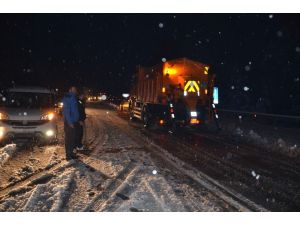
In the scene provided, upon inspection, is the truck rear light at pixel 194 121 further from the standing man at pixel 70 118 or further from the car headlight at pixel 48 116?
the standing man at pixel 70 118

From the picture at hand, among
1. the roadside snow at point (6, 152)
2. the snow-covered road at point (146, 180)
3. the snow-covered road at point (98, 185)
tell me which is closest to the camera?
the snow-covered road at point (98, 185)

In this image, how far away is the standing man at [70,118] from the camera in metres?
9.76

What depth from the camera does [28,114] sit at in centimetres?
1198

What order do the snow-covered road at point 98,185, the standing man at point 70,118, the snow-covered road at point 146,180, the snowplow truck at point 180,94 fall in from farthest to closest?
the snowplow truck at point 180,94 → the standing man at point 70,118 → the snow-covered road at point 146,180 → the snow-covered road at point 98,185

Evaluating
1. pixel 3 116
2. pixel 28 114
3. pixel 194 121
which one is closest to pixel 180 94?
pixel 194 121

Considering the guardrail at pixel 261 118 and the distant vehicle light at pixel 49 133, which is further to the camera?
the guardrail at pixel 261 118

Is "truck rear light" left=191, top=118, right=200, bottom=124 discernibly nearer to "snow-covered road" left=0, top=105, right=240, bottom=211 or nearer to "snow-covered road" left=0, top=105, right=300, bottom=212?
"snow-covered road" left=0, top=105, right=300, bottom=212

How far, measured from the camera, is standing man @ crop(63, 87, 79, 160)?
9.76 metres

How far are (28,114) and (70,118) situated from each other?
2.88 metres

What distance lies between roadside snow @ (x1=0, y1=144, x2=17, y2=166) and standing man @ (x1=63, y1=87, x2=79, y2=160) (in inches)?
62.2

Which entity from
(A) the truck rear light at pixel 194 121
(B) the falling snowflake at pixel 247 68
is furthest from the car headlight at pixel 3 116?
(B) the falling snowflake at pixel 247 68

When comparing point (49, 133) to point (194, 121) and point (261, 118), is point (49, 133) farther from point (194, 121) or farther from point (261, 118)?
point (261, 118)

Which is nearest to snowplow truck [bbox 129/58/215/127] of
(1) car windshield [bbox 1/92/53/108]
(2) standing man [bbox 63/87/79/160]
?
(1) car windshield [bbox 1/92/53/108]
